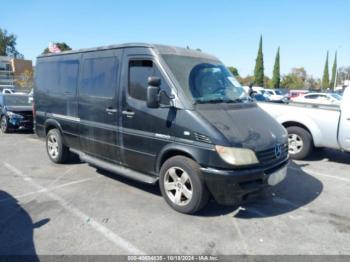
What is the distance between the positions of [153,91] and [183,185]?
1.40 meters

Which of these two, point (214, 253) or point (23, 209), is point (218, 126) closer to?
point (214, 253)

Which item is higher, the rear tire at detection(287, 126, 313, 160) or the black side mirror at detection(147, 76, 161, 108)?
the black side mirror at detection(147, 76, 161, 108)

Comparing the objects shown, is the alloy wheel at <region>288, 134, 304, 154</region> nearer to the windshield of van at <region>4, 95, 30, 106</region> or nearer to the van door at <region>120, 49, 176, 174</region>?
the van door at <region>120, 49, 176, 174</region>

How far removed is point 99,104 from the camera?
5.31 m

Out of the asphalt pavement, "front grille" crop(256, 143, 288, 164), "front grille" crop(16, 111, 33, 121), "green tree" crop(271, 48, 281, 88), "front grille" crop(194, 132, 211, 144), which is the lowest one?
the asphalt pavement

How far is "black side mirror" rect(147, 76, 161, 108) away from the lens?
13.2 ft

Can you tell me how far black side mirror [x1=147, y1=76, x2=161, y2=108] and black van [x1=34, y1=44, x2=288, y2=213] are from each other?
0.05ft

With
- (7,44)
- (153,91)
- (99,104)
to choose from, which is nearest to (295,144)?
(153,91)

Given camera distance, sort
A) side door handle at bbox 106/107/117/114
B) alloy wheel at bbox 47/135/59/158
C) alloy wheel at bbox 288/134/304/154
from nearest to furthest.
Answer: side door handle at bbox 106/107/117/114 < alloy wheel at bbox 47/135/59/158 < alloy wheel at bbox 288/134/304/154

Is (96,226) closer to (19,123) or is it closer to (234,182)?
(234,182)

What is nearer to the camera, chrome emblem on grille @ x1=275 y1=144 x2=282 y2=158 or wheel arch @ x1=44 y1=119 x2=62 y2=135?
chrome emblem on grille @ x1=275 y1=144 x2=282 y2=158

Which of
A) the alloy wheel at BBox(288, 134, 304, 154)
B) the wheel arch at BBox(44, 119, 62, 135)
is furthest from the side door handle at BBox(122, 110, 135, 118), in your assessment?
the alloy wheel at BBox(288, 134, 304, 154)

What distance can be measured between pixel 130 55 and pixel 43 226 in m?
2.85

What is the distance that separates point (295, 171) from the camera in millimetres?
6371
